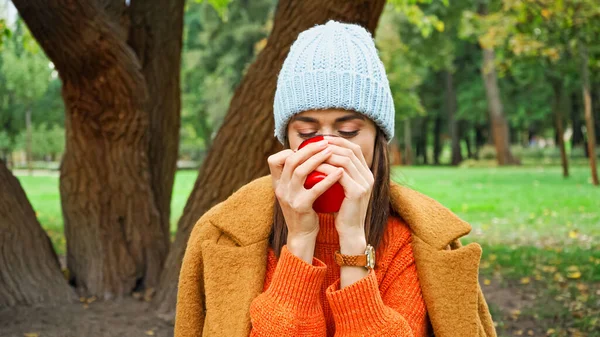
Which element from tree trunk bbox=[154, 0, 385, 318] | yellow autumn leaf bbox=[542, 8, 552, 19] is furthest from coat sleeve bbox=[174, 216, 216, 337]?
yellow autumn leaf bbox=[542, 8, 552, 19]

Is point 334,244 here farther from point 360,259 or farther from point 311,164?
point 311,164

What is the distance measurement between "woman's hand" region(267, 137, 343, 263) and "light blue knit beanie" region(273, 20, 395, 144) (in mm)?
278

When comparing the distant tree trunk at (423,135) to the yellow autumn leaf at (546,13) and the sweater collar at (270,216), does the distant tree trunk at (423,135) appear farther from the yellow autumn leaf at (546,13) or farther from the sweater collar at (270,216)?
the sweater collar at (270,216)

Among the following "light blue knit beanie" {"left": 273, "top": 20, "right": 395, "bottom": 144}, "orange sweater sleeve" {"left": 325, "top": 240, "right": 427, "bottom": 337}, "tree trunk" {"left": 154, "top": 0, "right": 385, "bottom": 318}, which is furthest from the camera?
"tree trunk" {"left": 154, "top": 0, "right": 385, "bottom": 318}

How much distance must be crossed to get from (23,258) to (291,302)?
11.1ft

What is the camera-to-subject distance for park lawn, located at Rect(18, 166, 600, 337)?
17.6 ft

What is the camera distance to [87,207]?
5.03 meters

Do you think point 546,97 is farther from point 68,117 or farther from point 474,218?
point 68,117

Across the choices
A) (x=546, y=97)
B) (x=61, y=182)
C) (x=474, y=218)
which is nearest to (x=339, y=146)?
(x=61, y=182)

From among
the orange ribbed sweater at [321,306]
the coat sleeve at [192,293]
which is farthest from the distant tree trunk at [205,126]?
the orange ribbed sweater at [321,306]

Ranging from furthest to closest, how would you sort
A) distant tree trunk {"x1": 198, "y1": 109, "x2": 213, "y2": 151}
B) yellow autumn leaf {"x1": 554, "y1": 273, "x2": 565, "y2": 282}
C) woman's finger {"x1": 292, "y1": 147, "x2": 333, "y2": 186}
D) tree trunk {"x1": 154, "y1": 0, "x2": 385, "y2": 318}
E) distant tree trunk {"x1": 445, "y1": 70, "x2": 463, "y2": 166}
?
1. distant tree trunk {"x1": 198, "y1": 109, "x2": 213, "y2": 151}
2. distant tree trunk {"x1": 445, "y1": 70, "x2": 463, "y2": 166}
3. yellow autumn leaf {"x1": 554, "y1": 273, "x2": 565, "y2": 282}
4. tree trunk {"x1": 154, "y1": 0, "x2": 385, "y2": 318}
5. woman's finger {"x1": 292, "y1": 147, "x2": 333, "y2": 186}

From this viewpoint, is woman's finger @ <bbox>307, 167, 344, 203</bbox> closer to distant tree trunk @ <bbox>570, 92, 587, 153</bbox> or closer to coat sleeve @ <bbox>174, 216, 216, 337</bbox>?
coat sleeve @ <bbox>174, 216, 216, 337</bbox>

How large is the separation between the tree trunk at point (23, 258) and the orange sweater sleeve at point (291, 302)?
325 centimetres

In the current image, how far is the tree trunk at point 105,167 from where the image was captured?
4598mm
